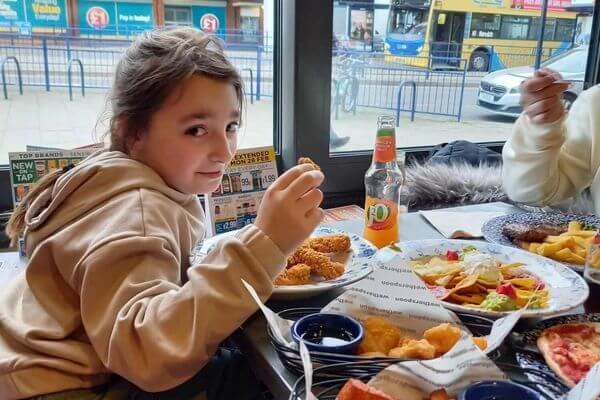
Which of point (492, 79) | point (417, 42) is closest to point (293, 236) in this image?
point (417, 42)

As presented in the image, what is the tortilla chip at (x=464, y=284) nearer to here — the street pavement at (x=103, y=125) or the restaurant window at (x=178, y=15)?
the street pavement at (x=103, y=125)

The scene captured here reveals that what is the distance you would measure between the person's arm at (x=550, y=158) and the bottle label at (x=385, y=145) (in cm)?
47

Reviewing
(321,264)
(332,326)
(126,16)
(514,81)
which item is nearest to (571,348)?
(332,326)

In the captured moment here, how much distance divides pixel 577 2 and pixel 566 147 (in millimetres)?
792

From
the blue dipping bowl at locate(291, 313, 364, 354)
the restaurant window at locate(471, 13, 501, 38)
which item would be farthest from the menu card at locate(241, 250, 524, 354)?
the restaurant window at locate(471, 13, 501, 38)

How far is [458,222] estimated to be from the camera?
124cm

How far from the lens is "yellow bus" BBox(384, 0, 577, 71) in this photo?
1.73 meters

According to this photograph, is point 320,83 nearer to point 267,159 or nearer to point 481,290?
point 267,159

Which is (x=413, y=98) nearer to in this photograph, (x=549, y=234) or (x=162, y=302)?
(x=549, y=234)

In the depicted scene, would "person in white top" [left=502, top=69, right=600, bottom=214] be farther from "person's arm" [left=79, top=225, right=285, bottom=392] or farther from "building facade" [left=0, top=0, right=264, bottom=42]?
"person's arm" [left=79, top=225, right=285, bottom=392]

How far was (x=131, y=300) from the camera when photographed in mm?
655

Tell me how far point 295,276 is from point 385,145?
1.09 feet

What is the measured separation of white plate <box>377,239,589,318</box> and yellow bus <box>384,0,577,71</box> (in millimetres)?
922

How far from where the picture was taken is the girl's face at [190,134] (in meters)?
0.83
